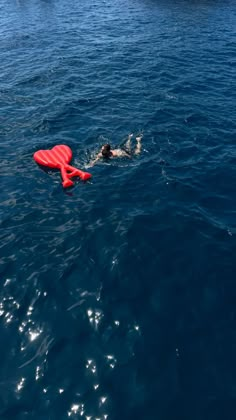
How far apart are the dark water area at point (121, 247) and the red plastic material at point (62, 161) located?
0.51 meters

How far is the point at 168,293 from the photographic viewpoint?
11.5 meters

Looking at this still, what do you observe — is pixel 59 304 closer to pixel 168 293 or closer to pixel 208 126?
pixel 168 293

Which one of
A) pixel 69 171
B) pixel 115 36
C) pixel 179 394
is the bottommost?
pixel 179 394

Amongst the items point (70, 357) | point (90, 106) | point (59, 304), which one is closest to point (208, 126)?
point (90, 106)

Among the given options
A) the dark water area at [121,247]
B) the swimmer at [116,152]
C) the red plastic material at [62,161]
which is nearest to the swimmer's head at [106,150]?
the swimmer at [116,152]

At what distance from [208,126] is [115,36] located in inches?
819

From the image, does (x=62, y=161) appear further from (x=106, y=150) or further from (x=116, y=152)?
(x=116, y=152)

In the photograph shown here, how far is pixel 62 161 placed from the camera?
16.8m

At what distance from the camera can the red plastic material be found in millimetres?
16125

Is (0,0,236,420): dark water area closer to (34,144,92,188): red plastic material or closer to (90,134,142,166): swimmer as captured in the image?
(90,134,142,166): swimmer

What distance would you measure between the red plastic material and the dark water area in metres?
0.51

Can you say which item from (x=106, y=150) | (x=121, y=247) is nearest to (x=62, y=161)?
(x=106, y=150)

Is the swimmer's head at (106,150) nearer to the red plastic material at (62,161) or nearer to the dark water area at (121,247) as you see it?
the dark water area at (121,247)

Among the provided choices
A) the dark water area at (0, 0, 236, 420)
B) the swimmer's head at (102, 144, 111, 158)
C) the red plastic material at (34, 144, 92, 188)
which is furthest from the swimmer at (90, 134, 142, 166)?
the red plastic material at (34, 144, 92, 188)
